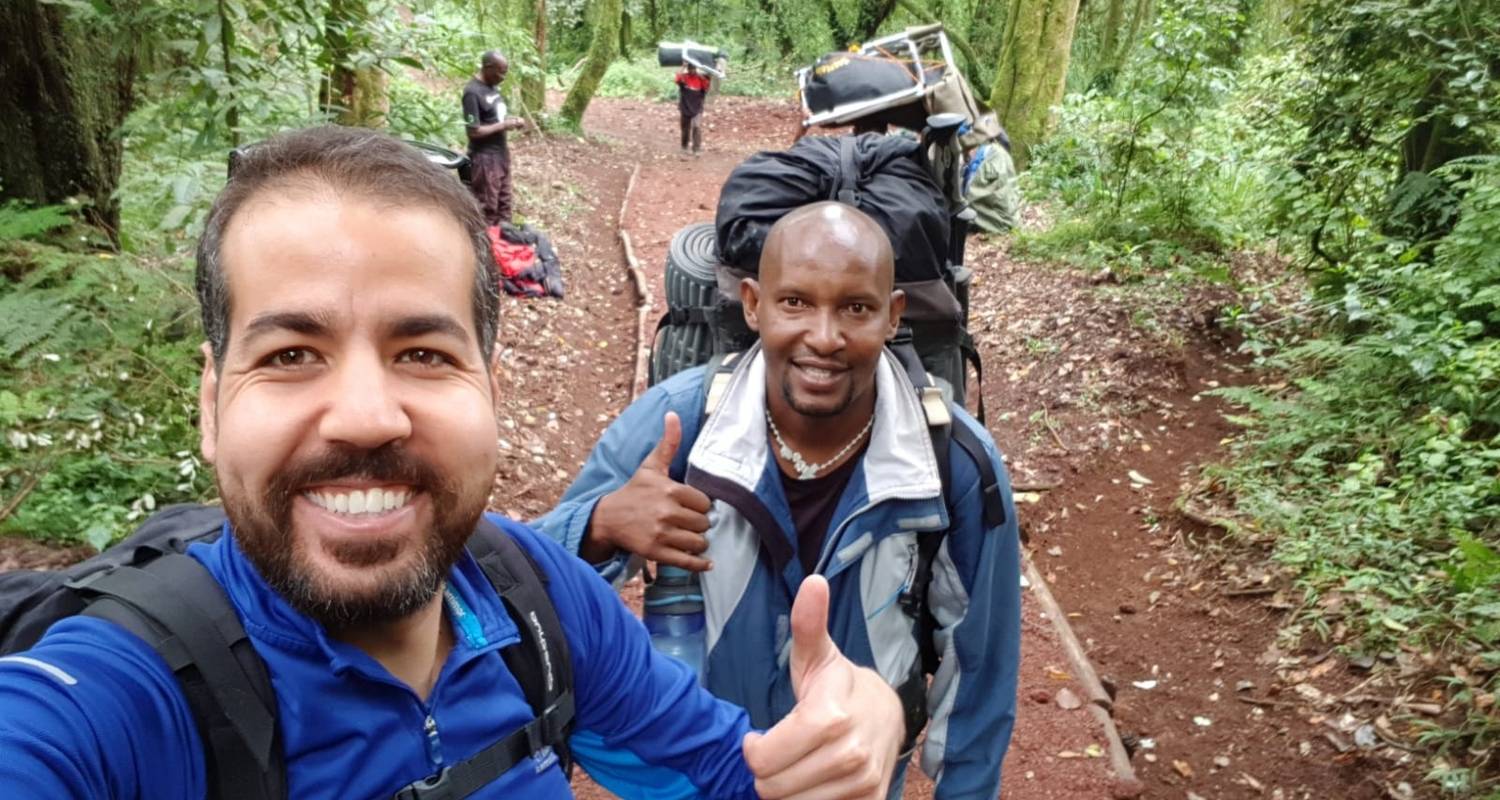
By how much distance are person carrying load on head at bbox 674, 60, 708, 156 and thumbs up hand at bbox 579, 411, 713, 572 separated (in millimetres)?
16962

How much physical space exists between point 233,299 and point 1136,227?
911 centimetres

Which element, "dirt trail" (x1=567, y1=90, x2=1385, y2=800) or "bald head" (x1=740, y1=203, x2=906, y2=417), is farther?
"dirt trail" (x1=567, y1=90, x2=1385, y2=800)

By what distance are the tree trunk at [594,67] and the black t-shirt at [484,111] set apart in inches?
322

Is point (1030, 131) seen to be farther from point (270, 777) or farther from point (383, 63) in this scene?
point (270, 777)

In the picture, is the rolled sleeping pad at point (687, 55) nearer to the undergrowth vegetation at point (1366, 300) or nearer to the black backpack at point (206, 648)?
the undergrowth vegetation at point (1366, 300)

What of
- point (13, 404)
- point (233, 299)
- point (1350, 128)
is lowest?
point (13, 404)

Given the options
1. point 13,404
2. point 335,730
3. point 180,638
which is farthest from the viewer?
point 13,404

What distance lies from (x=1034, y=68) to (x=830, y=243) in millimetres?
11540

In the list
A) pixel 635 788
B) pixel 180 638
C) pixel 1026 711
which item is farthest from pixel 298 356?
pixel 1026 711

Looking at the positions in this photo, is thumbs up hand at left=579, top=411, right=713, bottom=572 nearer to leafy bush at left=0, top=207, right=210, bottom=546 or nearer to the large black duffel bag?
the large black duffel bag

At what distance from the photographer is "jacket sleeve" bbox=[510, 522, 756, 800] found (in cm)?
164

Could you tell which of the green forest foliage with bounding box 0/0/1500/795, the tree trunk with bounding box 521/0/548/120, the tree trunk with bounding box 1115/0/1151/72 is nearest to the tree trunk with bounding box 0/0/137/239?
the green forest foliage with bounding box 0/0/1500/795

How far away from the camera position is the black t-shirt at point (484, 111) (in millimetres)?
10164

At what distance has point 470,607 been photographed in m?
1.50
